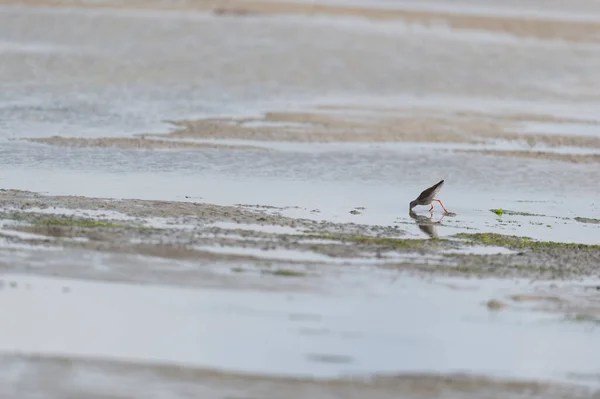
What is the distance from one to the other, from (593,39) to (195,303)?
28374mm

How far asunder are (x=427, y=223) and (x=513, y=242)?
1.32 metres

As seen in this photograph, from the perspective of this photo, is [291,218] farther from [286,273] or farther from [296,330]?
[296,330]

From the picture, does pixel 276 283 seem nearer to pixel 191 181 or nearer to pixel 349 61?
pixel 191 181

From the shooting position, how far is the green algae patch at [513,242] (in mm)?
13258

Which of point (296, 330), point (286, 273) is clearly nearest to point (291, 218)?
point (286, 273)

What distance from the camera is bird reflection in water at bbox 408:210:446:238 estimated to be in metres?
13.9

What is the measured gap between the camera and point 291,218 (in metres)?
13.9

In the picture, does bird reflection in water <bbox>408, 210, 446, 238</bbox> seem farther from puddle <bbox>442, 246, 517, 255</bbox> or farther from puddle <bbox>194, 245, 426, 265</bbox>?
puddle <bbox>194, 245, 426, 265</bbox>

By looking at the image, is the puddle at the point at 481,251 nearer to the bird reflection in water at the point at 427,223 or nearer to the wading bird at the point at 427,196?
the bird reflection in water at the point at 427,223

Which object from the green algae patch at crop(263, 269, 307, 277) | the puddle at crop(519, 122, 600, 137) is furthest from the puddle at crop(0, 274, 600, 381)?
the puddle at crop(519, 122, 600, 137)

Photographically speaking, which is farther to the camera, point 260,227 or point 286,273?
point 260,227

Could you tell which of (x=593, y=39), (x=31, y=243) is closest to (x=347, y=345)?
(x=31, y=243)

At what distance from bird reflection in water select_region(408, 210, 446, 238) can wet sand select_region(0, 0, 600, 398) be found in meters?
0.05

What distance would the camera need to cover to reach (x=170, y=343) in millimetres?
9281
